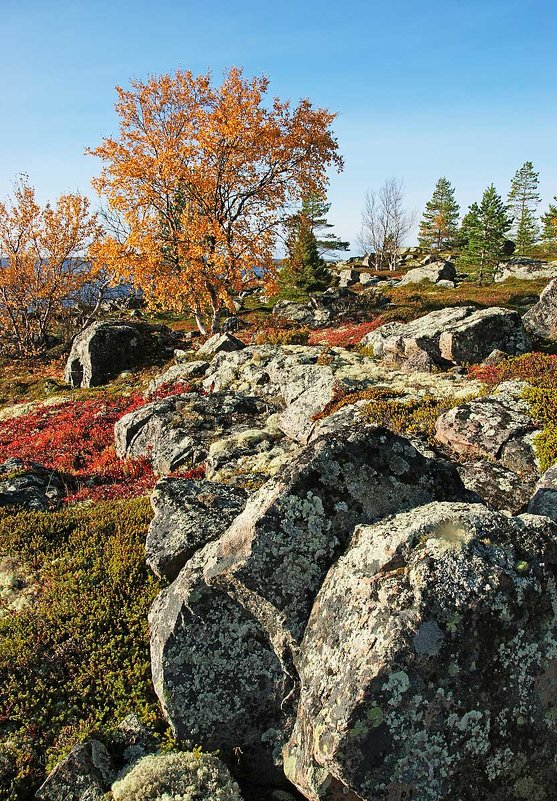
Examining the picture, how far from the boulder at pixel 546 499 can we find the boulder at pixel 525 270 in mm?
63406

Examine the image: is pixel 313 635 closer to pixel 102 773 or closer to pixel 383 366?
pixel 102 773

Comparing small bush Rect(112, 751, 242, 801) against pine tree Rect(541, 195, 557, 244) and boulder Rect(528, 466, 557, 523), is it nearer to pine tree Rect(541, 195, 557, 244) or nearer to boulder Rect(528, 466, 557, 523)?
boulder Rect(528, 466, 557, 523)

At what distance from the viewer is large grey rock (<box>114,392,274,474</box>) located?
15.8m

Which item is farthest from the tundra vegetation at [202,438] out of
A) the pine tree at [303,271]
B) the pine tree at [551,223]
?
the pine tree at [551,223]

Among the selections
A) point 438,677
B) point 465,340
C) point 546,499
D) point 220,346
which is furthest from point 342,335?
point 438,677

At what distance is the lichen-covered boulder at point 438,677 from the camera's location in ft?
15.8

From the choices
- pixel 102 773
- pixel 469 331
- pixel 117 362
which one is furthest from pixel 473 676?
pixel 117 362

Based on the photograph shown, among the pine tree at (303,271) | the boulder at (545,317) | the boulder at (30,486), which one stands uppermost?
the pine tree at (303,271)

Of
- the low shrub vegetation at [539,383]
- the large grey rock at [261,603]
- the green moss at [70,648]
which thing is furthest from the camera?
the low shrub vegetation at [539,383]

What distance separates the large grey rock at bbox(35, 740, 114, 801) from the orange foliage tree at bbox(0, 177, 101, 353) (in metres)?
39.2

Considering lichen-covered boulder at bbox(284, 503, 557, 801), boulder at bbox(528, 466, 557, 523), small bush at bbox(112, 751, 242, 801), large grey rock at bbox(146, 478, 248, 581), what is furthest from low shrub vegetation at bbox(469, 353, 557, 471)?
small bush at bbox(112, 751, 242, 801)

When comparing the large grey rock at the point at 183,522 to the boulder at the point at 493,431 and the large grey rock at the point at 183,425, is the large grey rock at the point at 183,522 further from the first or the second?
the large grey rock at the point at 183,425

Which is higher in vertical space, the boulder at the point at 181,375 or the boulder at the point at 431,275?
the boulder at the point at 431,275

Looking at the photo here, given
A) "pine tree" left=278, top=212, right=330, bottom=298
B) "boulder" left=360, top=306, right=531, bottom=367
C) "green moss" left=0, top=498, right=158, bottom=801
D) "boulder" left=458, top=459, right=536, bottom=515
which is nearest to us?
"green moss" left=0, top=498, right=158, bottom=801
